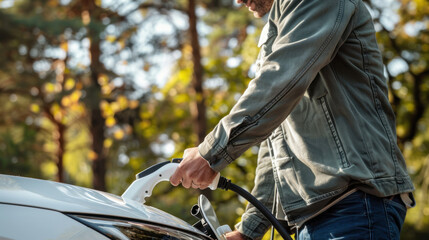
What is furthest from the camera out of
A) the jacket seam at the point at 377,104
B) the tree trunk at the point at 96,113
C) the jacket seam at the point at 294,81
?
the tree trunk at the point at 96,113

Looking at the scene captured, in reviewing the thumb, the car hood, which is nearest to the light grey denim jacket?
the thumb

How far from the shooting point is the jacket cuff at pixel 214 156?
183cm

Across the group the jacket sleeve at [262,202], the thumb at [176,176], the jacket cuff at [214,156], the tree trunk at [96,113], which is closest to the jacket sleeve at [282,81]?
the jacket cuff at [214,156]

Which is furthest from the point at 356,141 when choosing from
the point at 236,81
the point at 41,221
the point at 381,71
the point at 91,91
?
the point at 91,91

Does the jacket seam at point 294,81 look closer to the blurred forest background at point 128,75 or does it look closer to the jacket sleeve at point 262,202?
the jacket sleeve at point 262,202

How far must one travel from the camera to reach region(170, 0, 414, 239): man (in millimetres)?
1826

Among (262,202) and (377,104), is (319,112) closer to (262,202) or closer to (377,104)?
(377,104)

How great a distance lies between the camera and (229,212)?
742cm

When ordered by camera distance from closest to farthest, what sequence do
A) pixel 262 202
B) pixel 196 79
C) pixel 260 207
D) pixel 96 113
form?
pixel 260 207
pixel 262 202
pixel 196 79
pixel 96 113

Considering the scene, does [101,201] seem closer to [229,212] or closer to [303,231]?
[303,231]

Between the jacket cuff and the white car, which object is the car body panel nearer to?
the white car

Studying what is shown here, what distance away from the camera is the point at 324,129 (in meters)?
1.92

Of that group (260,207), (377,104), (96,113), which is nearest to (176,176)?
(260,207)

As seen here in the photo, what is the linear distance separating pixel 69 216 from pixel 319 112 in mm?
860
